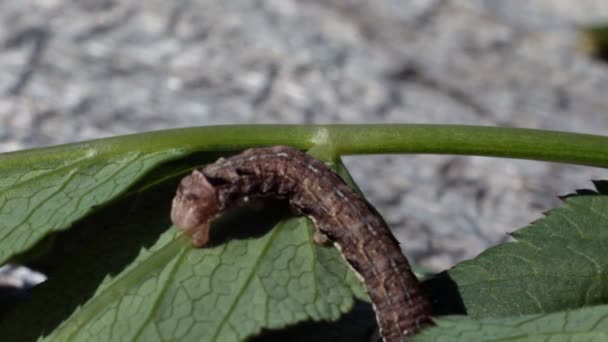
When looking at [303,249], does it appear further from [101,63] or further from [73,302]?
[101,63]

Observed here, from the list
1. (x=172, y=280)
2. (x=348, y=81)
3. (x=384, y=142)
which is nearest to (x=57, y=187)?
(x=172, y=280)

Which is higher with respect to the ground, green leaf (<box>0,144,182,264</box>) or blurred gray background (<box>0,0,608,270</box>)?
blurred gray background (<box>0,0,608,270</box>)

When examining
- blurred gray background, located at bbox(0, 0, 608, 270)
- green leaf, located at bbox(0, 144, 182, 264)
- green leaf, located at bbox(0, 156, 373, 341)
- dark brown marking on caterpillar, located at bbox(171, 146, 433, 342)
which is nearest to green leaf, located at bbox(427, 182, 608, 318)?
dark brown marking on caterpillar, located at bbox(171, 146, 433, 342)

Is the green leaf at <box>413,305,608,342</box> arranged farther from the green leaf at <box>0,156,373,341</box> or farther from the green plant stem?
the green plant stem

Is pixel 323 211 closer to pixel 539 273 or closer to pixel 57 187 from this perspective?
pixel 539 273

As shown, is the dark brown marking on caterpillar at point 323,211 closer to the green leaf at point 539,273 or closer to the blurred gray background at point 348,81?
the green leaf at point 539,273
